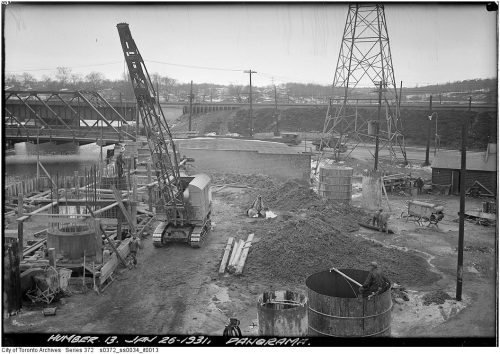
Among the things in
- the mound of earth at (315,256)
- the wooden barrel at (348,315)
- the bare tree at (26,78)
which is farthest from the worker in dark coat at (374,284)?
the bare tree at (26,78)

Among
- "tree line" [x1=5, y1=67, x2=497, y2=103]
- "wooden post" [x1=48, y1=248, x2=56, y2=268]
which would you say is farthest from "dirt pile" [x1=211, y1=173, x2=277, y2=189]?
"wooden post" [x1=48, y1=248, x2=56, y2=268]

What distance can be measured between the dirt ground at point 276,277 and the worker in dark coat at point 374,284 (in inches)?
74.7

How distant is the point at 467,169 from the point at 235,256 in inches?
796

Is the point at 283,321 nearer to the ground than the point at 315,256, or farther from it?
farther from it

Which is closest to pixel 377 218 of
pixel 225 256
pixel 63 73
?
pixel 225 256

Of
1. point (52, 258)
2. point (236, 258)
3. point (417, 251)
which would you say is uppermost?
point (52, 258)

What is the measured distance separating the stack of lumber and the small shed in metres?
18.2

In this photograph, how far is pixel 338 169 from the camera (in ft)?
95.2

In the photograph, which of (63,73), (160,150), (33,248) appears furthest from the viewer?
(63,73)

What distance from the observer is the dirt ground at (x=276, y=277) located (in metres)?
13.6

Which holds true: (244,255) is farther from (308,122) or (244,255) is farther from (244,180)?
(308,122)

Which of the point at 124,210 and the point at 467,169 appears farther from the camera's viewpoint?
the point at 467,169

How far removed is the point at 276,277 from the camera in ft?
56.4

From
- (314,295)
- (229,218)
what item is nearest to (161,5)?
(314,295)
